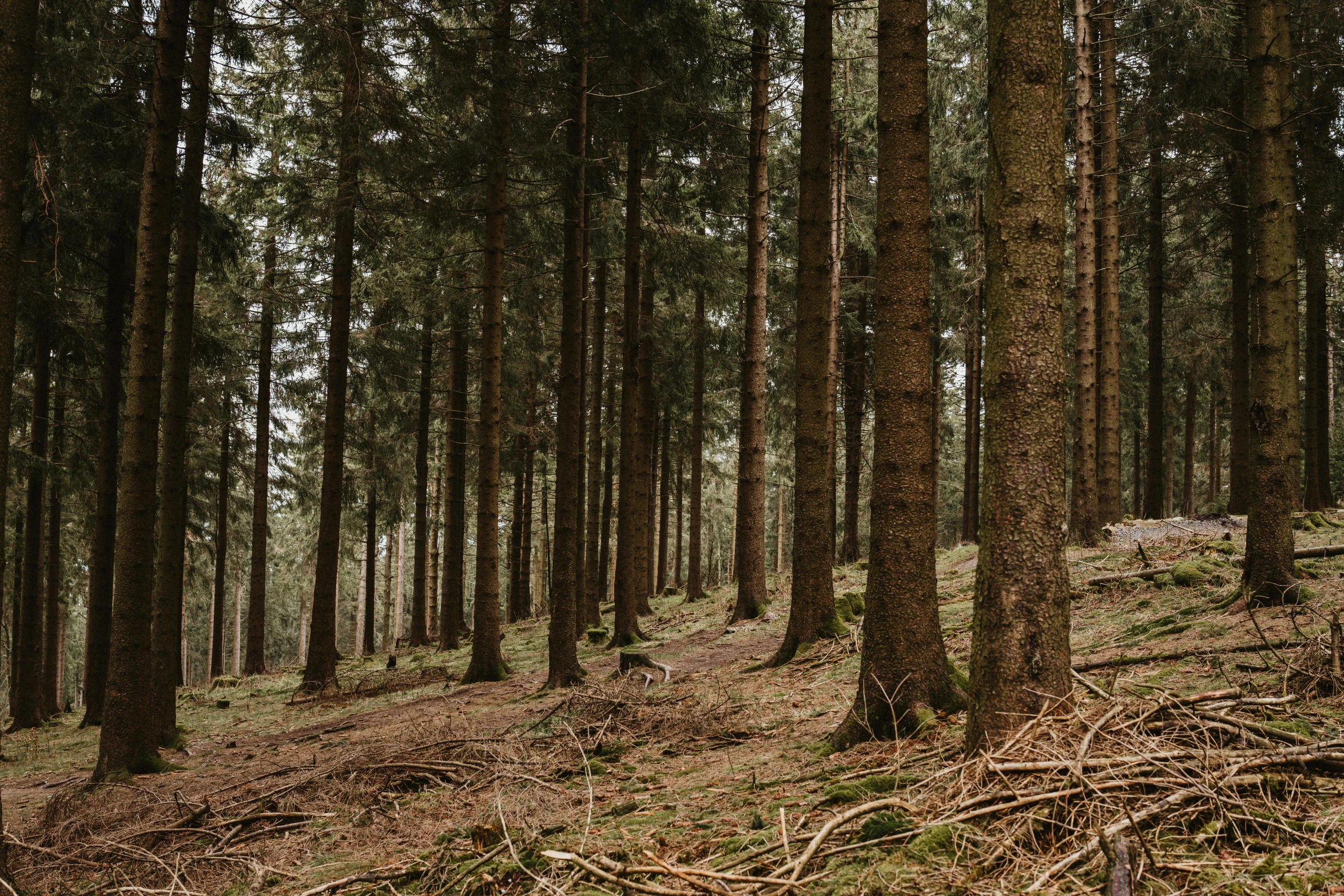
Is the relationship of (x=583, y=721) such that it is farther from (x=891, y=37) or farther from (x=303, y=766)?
(x=891, y=37)

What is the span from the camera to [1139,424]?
32.3 meters

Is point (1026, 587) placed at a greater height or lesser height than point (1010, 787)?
greater

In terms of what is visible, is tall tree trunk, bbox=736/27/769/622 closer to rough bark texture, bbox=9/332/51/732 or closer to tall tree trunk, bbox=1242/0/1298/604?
tall tree trunk, bbox=1242/0/1298/604

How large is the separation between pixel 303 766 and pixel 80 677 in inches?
1984

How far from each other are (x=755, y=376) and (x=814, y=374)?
4.07 meters

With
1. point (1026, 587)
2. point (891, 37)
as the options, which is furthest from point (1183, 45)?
point (1026, 587)

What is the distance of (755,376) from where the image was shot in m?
13.5

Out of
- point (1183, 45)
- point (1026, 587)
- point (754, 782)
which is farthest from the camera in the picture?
point (1183, 45)

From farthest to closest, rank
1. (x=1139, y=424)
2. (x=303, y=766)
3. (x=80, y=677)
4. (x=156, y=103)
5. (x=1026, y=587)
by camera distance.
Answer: (x=80, y=677)
(x=1139, y=424)
(x=156, y=103)
(x=303, y=766)
(x=1026, y=587)

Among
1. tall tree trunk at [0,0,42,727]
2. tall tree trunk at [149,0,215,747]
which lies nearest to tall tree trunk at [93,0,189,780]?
A: tall tree trunk at [149,0,215,747]

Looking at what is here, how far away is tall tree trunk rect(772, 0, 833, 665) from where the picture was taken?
9289mm

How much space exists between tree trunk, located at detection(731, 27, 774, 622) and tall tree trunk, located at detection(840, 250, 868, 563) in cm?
826

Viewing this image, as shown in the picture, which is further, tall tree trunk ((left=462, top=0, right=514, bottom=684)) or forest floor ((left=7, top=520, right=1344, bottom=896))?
tall tree trunk ((left=462, top=0, right=514, bottom=684))

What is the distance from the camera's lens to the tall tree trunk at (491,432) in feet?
40.4
